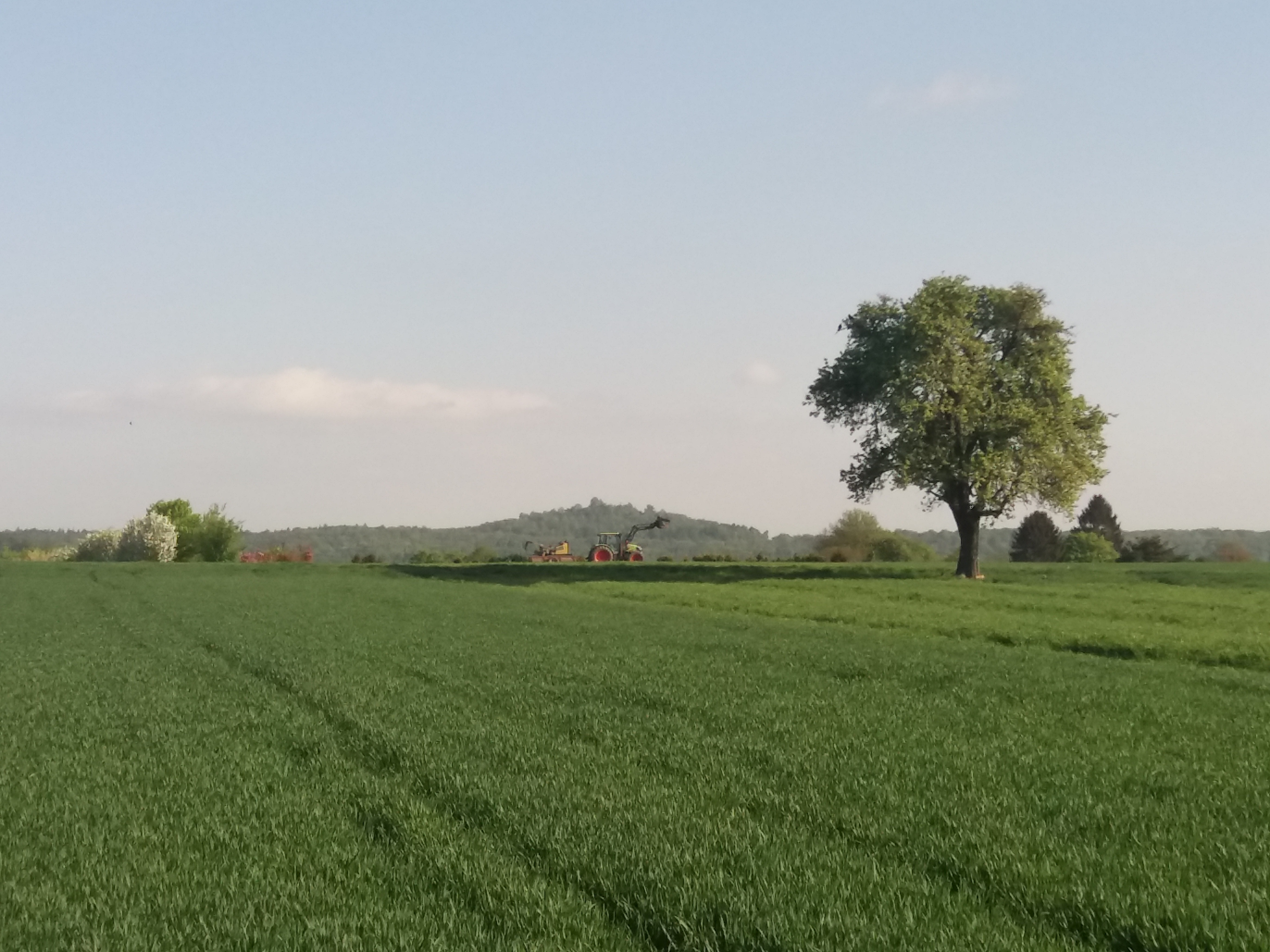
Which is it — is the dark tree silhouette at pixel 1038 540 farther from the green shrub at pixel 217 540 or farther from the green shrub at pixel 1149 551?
the green shrub at pixel 217 540

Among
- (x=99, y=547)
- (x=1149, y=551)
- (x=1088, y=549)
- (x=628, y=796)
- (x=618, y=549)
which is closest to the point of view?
(x=628, y=796)

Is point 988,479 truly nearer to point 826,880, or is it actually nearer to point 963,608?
point 963,608

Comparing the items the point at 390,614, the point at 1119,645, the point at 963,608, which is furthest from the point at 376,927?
the point at 963,608

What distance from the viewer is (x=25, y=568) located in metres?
62.6

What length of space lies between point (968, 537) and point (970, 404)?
6.67 metres

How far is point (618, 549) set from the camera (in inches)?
2803

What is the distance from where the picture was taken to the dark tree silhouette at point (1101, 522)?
305 feet

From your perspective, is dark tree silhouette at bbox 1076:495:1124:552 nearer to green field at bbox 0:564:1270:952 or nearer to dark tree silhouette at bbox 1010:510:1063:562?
dark tree silhouette at bbox 1010:510:1063:562

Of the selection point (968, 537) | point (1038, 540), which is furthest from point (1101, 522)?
point (968, 537)

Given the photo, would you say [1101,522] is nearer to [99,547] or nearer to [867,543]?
[867,543]

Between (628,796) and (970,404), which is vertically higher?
(970,404)

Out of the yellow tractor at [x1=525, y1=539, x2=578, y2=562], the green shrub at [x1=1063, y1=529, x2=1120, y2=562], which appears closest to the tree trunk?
the yellow tractor at [x1=525, y1=539, x2=578, y2=562]

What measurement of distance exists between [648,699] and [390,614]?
60.1 ft

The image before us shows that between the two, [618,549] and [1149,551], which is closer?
[618,549]
